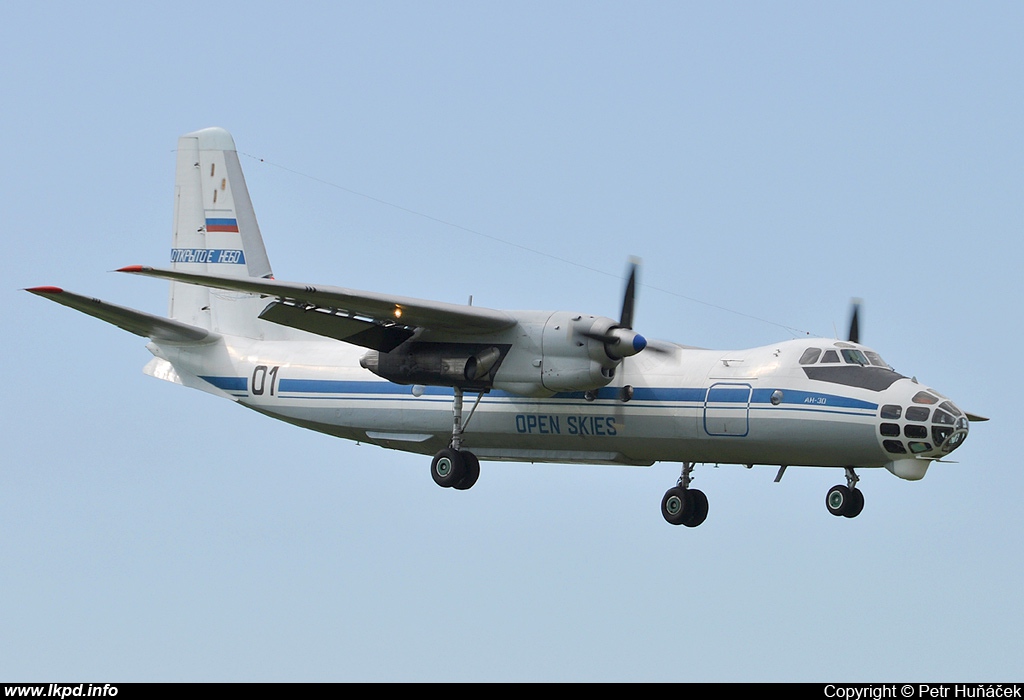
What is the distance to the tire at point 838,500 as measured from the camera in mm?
22984

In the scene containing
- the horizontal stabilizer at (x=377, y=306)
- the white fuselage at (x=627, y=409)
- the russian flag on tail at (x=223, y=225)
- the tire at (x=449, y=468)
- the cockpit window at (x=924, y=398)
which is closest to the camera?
the horizontal stabilizer at (x=377, y=306)

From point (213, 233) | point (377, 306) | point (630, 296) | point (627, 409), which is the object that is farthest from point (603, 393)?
point (213, 233)

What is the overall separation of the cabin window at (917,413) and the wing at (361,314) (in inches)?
239

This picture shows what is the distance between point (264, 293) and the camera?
21.7 meters

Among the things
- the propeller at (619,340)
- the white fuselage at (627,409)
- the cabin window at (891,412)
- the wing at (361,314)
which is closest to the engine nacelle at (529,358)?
the propeller at (619,340)

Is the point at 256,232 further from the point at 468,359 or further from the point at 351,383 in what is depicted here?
the point at 468,359

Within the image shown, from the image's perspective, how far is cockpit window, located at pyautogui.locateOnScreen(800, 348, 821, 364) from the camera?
22359 mm

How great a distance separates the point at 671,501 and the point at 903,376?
4449 millimetres

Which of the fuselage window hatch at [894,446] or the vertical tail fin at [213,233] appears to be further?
the vertical tail fin at [213,233]

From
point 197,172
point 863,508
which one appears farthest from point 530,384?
point 197,172

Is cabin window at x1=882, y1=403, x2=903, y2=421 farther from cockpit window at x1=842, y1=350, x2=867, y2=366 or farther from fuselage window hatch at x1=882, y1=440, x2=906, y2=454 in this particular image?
cockpit window at x1=842, y1=350, x2=867, y2=366

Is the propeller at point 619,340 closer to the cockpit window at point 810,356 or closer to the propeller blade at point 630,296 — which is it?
the propeller blade at point 630,296

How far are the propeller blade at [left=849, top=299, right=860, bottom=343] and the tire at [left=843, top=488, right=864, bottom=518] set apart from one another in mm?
2855
